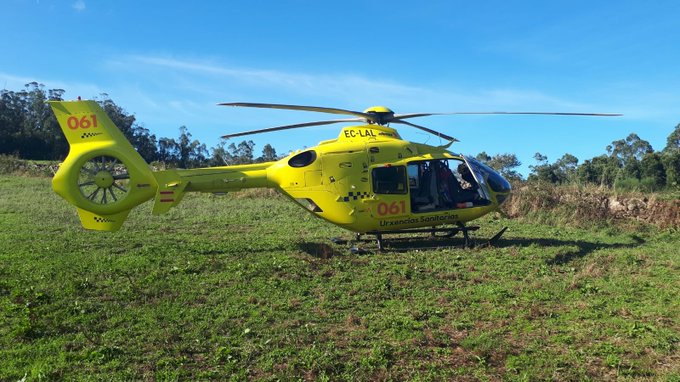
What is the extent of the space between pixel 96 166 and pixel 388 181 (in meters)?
7.03

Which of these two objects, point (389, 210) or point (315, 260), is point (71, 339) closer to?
point (315, 260)

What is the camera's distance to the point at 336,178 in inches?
444

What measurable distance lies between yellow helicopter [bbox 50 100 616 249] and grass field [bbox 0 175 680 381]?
38.1 inches

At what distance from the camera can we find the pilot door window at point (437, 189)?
11.4 m

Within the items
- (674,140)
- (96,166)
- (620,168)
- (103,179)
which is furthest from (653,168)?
(96,166)

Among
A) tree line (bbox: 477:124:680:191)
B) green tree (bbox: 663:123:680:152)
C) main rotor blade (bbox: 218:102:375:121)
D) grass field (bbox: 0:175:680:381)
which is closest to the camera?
grass field (bbox: 0:175:680:381)

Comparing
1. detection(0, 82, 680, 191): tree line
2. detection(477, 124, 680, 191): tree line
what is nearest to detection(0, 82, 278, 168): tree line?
detection(0, 82, 680, 191): tree line

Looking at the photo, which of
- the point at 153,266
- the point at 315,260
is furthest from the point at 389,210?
the point at 153,266

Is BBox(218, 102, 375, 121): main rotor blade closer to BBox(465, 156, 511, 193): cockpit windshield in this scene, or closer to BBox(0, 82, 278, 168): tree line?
BBox(465, 156, 511, 193): cockpit windshield

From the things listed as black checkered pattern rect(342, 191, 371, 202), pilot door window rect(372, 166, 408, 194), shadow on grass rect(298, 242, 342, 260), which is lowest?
shadow on grass rect(298, 242, 342, 260)

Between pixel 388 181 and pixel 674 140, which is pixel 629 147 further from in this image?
pixel 388 181

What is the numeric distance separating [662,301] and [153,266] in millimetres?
8921

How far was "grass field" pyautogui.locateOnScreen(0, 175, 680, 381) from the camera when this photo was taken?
4.92m

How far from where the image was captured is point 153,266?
8.96 meters
